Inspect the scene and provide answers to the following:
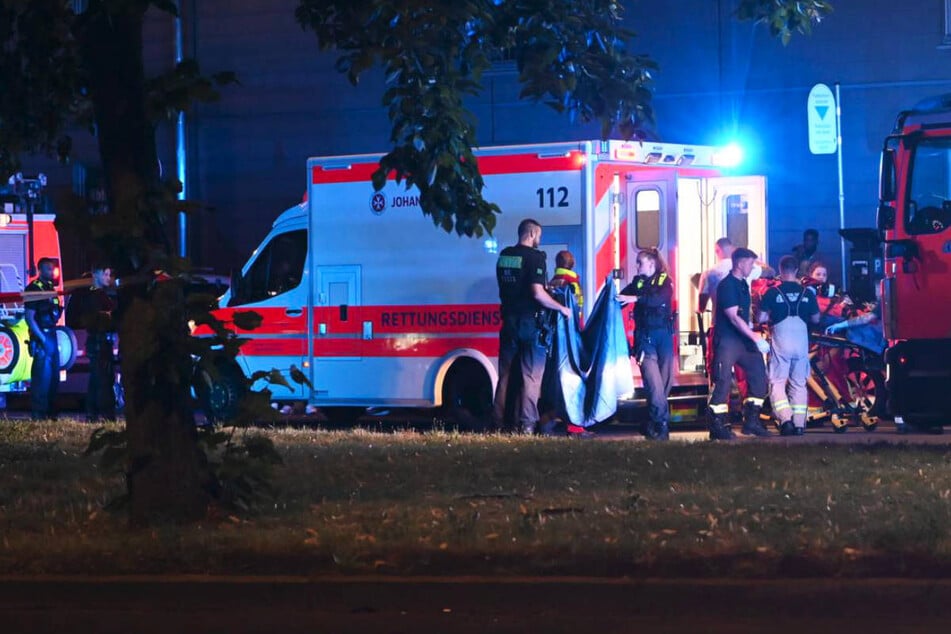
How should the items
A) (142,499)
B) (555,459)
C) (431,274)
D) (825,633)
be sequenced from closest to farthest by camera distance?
(825,633)
(142,499)
(555,459)
(431,274)

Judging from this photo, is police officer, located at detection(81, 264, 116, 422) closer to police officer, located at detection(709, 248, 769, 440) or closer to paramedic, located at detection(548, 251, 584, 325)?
paramedic, located at detection(548, 251, 584, 325)

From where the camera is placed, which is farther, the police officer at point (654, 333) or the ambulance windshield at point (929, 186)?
the police officer at point (654, 333)

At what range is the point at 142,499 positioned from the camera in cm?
868

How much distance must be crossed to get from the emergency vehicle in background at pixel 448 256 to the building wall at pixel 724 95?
5750 millimetres

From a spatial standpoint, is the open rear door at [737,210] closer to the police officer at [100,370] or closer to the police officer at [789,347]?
the police officer at [789,347]

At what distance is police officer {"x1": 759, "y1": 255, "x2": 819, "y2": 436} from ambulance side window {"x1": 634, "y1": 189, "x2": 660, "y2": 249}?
1.33 metres

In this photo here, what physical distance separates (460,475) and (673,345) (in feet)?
14.7

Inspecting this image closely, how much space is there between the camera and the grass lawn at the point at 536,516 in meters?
7.51

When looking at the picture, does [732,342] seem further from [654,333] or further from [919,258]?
[919,258]

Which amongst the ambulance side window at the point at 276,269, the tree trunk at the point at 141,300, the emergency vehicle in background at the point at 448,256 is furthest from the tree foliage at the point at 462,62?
the ambulance side window at the point at 276,269

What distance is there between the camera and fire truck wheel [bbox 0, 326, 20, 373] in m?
18.5

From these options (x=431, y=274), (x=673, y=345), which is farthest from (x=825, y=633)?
(x=431, y=274)

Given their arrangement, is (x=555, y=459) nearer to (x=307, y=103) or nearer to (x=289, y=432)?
(x=289, y=432)

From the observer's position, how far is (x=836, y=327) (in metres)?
15.1
